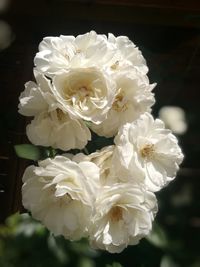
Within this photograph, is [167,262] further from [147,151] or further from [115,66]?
[115,66]

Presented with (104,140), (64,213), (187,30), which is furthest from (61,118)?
(187,30)

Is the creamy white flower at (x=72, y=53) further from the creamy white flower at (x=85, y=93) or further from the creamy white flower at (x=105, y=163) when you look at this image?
the creamy white flower at (x=105, y=163)

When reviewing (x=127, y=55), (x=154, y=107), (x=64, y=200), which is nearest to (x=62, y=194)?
(x=64, y=200)

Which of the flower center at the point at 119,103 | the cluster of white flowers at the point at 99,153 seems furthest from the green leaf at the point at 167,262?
the flower center at the point at 119,103

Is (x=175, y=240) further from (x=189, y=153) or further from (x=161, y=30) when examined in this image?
(x=161, y=30)

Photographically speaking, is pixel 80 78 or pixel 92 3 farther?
pixel 92 3

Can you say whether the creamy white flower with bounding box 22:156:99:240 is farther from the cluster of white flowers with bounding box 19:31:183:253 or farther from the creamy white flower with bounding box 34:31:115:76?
the creamy white flower with bounding box 34:31:115:76
